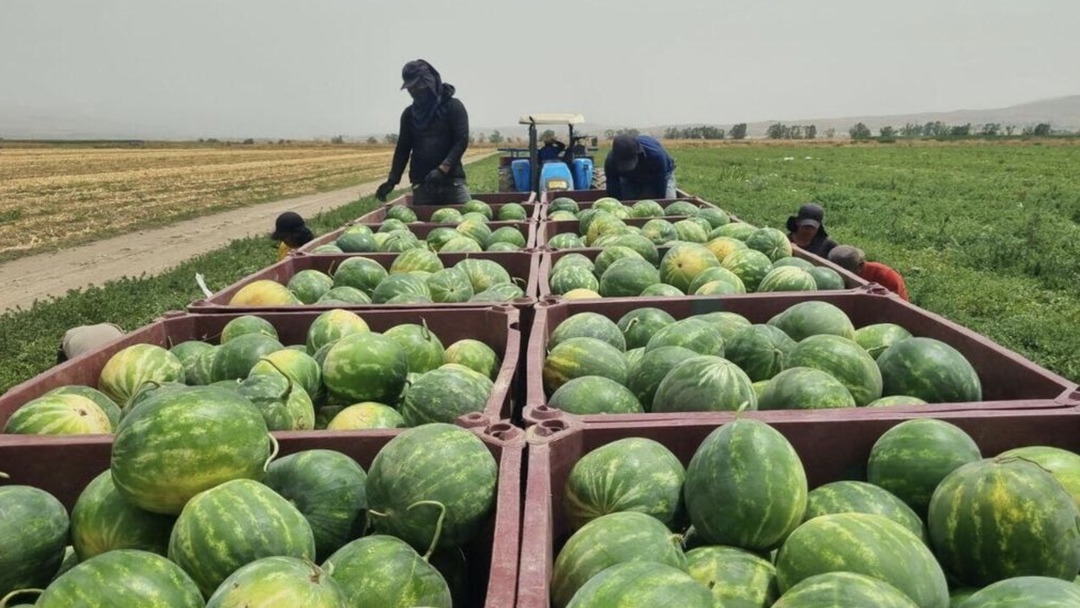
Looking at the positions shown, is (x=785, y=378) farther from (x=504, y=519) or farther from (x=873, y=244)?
(x=873, y=244)

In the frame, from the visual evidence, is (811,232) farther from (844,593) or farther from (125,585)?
(125,585)

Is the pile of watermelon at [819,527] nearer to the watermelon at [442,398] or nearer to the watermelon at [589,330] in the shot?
the watermelon at [442,398]

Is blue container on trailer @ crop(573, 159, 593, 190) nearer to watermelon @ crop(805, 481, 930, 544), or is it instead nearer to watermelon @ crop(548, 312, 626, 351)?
watermelon @ crop(548, 312, 626, 351)

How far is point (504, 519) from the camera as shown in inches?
75.7

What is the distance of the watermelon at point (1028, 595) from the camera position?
1.47m

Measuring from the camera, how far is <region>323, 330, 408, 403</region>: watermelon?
121 inches

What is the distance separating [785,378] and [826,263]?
8.29ft

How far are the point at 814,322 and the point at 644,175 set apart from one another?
599cm

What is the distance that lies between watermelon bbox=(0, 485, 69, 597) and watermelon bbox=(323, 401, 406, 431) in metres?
0.95

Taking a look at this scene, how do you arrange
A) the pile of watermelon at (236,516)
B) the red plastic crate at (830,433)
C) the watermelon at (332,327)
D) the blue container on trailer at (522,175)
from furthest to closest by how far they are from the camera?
the blue container on trailer at (522,175) < the watermelon at (332,327) < the red plastic crate at (830,433) < the pile of watermelon at (236,516)

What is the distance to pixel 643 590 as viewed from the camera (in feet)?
5.03

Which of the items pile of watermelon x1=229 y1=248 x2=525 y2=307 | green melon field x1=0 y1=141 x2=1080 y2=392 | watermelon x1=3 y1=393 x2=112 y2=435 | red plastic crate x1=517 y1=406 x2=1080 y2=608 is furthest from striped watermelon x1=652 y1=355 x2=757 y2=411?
green melon field x1=0 y1=141 x2=1080 y2=392

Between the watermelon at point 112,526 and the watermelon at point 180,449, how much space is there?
5cm

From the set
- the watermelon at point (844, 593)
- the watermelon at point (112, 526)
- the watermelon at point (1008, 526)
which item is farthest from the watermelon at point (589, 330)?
the watermelon at point (844, 593)
